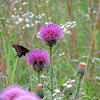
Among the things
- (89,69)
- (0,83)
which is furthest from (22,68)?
(89,69)

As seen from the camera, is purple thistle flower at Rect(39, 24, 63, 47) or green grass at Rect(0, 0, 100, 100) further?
green grass at Rect(0, 0, 100, 100)

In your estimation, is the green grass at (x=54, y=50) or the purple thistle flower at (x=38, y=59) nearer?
the purple thistle flower at (x=38, y=59)

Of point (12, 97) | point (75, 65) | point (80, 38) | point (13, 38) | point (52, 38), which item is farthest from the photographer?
point (80, 38)

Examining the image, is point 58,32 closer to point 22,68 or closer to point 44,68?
point 44,68

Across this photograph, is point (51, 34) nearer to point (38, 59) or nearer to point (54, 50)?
point (54, 50)

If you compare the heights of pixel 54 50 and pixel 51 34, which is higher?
pixel 51 34

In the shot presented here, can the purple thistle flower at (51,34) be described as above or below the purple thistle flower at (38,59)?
above

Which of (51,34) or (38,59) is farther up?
(51,34)

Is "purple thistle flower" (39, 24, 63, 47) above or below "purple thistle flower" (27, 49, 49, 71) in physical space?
above

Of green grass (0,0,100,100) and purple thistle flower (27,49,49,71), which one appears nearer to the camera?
purple thistle flower (27,49,49,71)

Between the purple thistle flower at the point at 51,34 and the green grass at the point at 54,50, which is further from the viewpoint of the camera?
the green grass at the point at 54,50

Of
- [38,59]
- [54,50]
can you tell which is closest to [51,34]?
[54,50]
